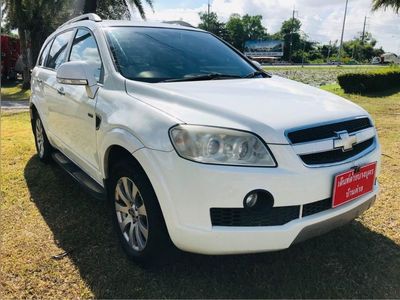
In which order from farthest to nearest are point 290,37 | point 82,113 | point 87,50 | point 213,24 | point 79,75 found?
point 290,37, point 213,24, point 87,50, point 82,113, point 79,75

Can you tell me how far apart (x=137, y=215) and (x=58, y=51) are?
263 centimetres

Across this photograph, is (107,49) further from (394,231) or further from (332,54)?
(332,54)

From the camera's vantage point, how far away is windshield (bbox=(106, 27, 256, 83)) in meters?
3.21

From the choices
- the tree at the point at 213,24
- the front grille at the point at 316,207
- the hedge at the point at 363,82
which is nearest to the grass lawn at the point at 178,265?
the front grille at the point at 316,207

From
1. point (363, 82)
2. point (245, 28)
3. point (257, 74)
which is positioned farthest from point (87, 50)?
point (245, 28)

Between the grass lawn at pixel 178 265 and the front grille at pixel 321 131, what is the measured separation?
3.19 feet

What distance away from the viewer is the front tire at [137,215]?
2545 millimetres

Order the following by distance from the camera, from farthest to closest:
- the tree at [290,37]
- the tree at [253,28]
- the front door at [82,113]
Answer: the tree at [253,28] < the tree at [290,37] < the front door at [82,113]

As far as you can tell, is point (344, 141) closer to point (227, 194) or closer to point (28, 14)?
point (227, 194)

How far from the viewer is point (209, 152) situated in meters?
2.31

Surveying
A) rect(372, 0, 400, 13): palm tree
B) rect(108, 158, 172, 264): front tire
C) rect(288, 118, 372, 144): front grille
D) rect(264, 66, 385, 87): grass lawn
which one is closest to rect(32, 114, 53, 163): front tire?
rect(108, 158, 172, 264): front tire

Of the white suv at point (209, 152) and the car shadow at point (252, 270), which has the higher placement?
the white suv at point (209, 152)

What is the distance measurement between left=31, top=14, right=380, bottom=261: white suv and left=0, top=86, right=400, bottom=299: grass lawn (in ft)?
0.88

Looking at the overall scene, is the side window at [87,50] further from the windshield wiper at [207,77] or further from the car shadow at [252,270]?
the car shadow at [252,270]
